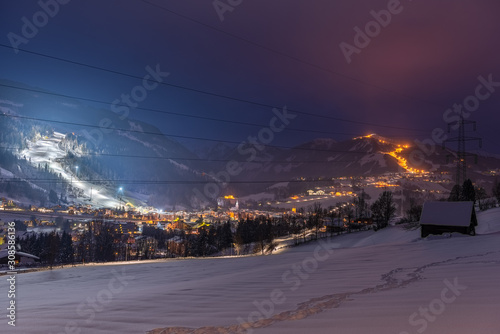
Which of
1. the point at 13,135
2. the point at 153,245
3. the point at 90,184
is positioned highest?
the point at 13,135

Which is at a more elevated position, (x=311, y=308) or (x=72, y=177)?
(x=72, y=177)

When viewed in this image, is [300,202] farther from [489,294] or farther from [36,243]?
[489,294]

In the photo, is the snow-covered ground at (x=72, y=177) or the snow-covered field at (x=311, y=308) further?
the snow-covered ground at (x=72, y=177)

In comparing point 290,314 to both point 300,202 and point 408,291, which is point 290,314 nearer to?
point 408,291

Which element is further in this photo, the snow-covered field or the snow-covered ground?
the snow-covered ground

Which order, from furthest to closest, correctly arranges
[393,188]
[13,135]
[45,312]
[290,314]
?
[13,135]
[393,188]
[45,312]
[290,314]

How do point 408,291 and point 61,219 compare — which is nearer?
point 408,291

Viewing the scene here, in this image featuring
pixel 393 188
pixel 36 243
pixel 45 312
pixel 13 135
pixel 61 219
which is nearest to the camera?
pixel 45 312

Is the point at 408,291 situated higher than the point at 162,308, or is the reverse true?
the point at 408,291

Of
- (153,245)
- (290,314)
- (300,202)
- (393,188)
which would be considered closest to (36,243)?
(153,245)

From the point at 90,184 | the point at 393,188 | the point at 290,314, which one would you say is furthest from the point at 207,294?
the point at 90,184

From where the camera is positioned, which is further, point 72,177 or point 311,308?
point 72,177
